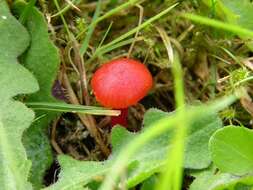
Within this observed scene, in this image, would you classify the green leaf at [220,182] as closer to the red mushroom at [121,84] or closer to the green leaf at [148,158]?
the green leaf at [148,158]

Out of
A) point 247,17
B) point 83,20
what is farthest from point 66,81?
point 247,17

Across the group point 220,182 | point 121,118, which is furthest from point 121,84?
point 220,182

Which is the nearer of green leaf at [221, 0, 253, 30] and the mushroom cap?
the mushroom cap

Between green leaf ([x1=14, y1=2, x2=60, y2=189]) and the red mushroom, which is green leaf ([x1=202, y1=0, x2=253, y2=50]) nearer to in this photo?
the red mushroom

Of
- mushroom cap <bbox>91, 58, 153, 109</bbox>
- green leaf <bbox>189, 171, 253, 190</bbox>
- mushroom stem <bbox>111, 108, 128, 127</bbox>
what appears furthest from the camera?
mushroom stem <bbox>111, 108, 128, 127</bbox>

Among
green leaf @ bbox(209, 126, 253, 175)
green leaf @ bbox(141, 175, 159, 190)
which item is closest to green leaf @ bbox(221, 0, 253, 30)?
green leaf @ bbox(209, 126, 253, 175)

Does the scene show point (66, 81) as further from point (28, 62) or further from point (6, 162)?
point (6, 162)
